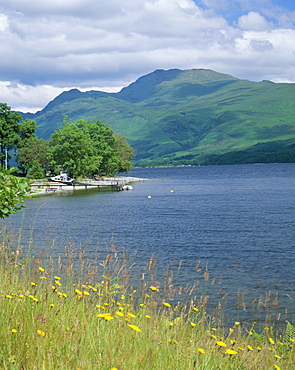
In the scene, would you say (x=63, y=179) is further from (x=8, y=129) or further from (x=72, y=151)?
(x=8, y=129)

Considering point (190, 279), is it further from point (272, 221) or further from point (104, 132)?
point (104, 132)

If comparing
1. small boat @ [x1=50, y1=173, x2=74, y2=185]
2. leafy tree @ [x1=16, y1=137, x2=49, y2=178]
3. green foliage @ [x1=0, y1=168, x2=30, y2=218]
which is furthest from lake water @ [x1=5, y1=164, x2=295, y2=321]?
small boat @ [x1=50, y1=173, x2=74, y2=185]

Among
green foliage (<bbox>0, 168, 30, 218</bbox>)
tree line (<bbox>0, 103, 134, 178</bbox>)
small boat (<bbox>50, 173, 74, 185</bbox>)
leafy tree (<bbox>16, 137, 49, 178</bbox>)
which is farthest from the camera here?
small boat (<bbox>50, 173, 74, 185</bbox>)

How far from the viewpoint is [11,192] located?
789 centimetres

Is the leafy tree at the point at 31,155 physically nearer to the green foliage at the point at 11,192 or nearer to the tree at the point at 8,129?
the tree at the point at 8,129

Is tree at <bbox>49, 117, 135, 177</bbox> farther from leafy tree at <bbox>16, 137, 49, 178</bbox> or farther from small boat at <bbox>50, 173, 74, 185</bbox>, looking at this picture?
leafy tree at <bbox>16, 137, 49, 178</bbox>

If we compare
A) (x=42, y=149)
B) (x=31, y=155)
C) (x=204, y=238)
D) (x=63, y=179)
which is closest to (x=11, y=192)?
(x=204, y=238)

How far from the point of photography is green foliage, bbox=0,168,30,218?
7863 mm

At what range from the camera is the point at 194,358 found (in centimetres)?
570

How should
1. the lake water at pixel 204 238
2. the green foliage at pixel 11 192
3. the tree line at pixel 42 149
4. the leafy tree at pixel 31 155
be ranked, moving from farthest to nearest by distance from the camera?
the tree line at pixel 42 149, the leafy tree at pixel 31 155, the lake water at pixel 204 238, the green foliage at pixel 11 192

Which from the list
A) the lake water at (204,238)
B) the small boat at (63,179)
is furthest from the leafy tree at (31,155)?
the lake water at (204,238)

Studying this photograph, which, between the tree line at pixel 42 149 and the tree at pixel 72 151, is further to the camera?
the tree at pixel 72 151

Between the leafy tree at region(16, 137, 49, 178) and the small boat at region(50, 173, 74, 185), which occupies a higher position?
the leafy tree at region(16, 137, 49, 178)

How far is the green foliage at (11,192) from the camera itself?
7863mm
